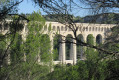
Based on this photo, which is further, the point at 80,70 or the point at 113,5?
the point at 80,70

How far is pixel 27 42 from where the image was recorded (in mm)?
16766

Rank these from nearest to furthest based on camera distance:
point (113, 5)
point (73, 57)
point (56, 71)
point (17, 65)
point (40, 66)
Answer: point (113, 5) < point (17, 65) < point (40, 66) < point (56, 71) < point (73, 57)

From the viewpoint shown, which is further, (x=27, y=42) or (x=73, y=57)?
(x=73, y=57)

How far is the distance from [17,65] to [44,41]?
4.68 meters

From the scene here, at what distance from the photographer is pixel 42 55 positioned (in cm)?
1638

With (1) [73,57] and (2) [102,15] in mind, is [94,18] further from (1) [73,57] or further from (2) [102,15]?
(1) [73,57]

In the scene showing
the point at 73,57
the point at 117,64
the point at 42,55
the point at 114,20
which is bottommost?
the point at 73,57

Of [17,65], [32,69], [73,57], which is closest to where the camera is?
[17,65]

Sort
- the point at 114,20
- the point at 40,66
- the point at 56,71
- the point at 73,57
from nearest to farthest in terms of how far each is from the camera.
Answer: the point at 114,20 < the point at 40,66 < the point at 56,71 < the point at 73,57

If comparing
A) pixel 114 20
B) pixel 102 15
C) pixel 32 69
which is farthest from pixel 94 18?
pixel 32 69

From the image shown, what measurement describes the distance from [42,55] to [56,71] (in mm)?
1857

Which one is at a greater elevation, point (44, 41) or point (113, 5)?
point (113, 5)

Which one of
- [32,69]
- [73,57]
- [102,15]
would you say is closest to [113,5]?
[102,15]

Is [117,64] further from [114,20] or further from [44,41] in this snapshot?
Answer: [44,41]
